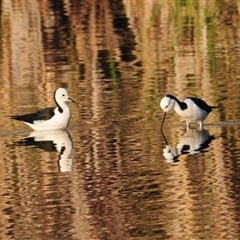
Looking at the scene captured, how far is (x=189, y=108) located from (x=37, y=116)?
1540 mm

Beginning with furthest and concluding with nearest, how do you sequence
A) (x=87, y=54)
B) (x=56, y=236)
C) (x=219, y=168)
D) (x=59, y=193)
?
(x=87, y=54), (x=219, y=168), (x=59, y=193), (x=56, y=236)

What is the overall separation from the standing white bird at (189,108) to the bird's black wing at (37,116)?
3.80 ft

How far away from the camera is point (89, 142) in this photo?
1171cm

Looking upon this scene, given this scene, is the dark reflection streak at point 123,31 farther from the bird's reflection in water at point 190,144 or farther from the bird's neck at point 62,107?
the bird's reflection in water at point 190,144

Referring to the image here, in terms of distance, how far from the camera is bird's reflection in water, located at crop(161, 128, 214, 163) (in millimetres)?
10969

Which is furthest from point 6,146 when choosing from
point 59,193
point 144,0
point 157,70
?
point 144,0

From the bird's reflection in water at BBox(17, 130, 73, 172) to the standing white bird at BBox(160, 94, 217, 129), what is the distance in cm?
106

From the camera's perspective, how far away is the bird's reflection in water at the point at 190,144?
11.0 m

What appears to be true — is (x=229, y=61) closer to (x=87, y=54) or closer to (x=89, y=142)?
(x=87, y=54)

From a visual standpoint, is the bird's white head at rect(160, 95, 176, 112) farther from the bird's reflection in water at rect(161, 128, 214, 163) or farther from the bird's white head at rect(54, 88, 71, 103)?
the bird's white head at rect(54, 88, 71, 103)

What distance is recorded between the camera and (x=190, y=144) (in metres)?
11.5

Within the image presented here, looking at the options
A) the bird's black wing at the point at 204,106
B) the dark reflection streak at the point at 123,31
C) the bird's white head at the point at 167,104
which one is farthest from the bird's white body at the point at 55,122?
the dark reflection streak at the point at 123,31

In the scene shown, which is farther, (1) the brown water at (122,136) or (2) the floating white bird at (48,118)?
(2) the floating white bird at (48,118)

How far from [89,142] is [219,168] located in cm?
189
